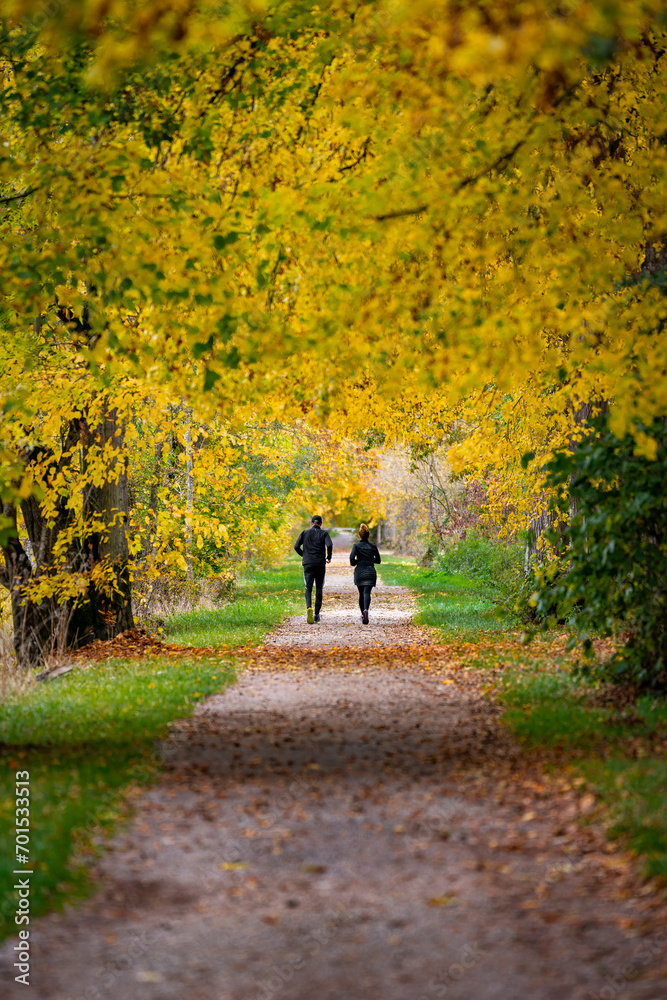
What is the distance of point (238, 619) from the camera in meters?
20.3

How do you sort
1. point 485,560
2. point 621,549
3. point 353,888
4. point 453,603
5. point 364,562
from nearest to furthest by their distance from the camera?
point 353,888 < point 621,549 < point 364,562 < point 453,603 < point 485,560

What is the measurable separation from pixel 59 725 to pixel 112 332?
10.9 ft

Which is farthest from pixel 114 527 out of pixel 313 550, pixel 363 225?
pixel 363 225

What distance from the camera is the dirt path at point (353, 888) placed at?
419cm

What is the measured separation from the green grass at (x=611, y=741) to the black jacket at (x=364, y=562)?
27.1ft

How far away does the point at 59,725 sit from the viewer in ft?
29.5

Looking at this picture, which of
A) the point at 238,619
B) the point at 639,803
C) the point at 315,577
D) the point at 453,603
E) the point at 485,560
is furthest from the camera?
the point at 485,560

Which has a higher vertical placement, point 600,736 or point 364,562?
point 364,562

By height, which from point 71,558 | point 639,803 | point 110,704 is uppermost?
point 71,558

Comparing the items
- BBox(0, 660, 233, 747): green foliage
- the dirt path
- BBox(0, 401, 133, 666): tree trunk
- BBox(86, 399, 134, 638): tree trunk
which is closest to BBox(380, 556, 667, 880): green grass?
the dirt path

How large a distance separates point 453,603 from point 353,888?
18.4 m

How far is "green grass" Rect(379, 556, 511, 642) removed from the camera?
17328 mm

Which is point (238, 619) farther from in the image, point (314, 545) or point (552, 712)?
point (552, 712)

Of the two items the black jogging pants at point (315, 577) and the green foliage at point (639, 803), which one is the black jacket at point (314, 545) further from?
the green foliage at point (639, 803)
